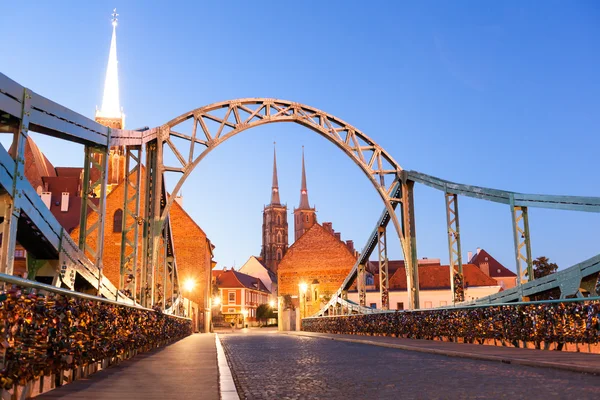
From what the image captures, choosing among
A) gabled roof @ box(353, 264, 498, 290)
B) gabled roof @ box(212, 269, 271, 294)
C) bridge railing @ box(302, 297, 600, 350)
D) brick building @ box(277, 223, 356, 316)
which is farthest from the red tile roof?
bridge railing @ box(302, 297, 600, 350)

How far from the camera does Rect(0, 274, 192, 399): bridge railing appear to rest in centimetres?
420

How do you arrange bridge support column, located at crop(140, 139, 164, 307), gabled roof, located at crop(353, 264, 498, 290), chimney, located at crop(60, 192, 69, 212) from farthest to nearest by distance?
gabled roof, located at crop(353, 264, 498, 290) → chimney, located at crop(60, 192, 69, 212) → bridge support column, located at crop(140, 139, 164, 307)

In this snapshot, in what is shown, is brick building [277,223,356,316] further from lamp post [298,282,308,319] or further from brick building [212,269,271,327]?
brick building [212,269,271,327]

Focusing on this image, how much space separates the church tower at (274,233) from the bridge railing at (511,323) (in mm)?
119554

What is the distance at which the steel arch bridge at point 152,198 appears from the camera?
26.7ft

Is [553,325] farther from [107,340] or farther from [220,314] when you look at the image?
[220,314]

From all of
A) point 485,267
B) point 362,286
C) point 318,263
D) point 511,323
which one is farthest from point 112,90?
point 511,323

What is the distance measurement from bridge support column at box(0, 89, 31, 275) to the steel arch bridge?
0.04 ft

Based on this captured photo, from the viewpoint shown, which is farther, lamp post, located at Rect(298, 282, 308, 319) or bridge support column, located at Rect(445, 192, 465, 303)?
lamp post, located at Rect(298, 282, 308, 319)

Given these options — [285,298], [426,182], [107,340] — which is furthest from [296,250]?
[107,340]

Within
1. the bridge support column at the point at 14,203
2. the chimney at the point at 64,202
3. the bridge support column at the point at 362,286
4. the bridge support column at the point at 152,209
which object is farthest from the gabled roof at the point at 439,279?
the bridge support column at the point at 14,203

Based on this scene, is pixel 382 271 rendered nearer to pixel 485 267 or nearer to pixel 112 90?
pixel 485 267

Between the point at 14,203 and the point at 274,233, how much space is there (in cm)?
13399

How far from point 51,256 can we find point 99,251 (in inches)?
42.1
